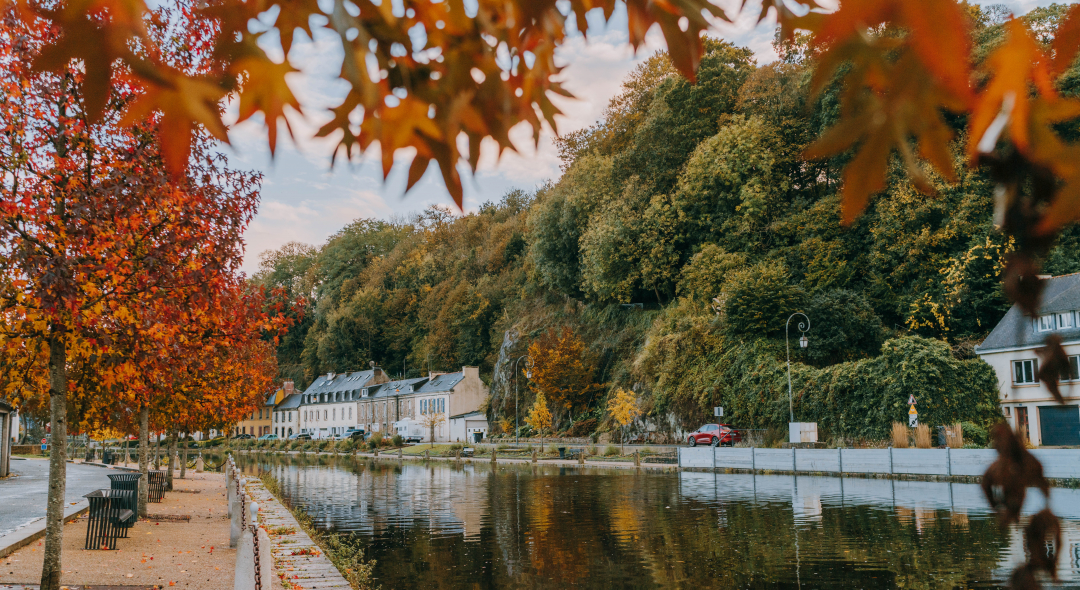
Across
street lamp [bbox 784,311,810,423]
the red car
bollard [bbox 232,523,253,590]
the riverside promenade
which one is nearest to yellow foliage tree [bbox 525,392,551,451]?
the red car

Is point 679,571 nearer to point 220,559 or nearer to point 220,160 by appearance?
point 220,559

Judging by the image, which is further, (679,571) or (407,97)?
(679,571)

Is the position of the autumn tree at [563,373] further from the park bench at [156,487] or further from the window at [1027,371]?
the park bench at [156,487]

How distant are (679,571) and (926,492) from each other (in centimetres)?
1429

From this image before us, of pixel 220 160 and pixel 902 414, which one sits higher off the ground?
pixel 220 160

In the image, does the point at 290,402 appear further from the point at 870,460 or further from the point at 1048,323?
the point at 1048,323

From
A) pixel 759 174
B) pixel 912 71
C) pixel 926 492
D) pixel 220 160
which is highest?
pixel 759 174

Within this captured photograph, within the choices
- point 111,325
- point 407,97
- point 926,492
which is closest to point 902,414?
point 926,492

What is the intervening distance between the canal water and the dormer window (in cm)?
1645

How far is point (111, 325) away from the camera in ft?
30.8

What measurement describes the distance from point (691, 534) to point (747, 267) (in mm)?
32974

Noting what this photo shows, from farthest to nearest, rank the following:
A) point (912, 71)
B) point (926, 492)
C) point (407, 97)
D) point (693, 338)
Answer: point (693, 338)
point (926, 492)
point (407, 97)
point (912, 71)

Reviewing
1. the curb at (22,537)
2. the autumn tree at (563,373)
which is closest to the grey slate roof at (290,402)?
the autumn tree at (563,373)

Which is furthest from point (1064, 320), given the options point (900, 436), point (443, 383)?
point (443, 383)
